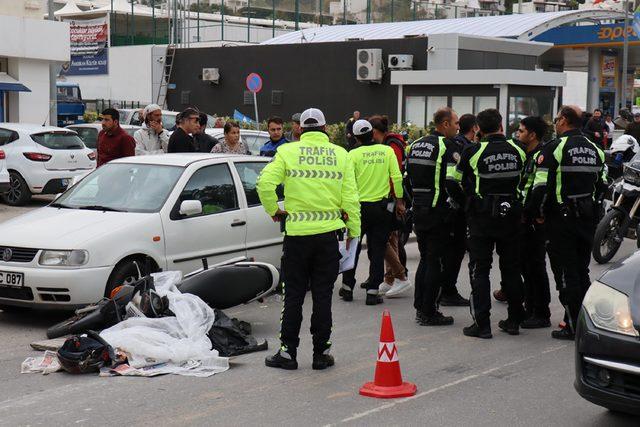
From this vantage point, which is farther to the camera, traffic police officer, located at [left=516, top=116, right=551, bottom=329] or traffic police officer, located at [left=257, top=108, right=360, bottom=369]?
traffic police officer, located at [left=516, top=116, right=551, bottom=329]

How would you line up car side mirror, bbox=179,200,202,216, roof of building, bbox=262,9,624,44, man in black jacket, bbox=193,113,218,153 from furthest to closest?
roof of building, bbox=262,9,624,44, man in black jacket, bbox=193,113,218,153, car side mirror, bbox=179,200,202,216

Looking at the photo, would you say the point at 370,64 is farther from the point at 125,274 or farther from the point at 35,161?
the point at 125,274

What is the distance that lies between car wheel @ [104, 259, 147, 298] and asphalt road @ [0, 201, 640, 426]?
0.74 meters

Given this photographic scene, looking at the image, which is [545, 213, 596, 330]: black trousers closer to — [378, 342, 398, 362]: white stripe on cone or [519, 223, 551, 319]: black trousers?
[519, 223, 551, 319]: black trousers

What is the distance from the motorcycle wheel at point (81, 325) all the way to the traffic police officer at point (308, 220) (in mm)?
1583

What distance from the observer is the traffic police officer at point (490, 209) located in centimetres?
814

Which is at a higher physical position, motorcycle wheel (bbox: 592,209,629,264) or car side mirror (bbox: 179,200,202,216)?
car side mirror (bbox: 179,200,202,216)

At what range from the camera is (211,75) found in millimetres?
35781

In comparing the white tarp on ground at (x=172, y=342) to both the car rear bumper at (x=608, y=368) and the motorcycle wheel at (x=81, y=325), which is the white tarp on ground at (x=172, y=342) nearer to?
the motorcycle wheel at (x=81, y=325)

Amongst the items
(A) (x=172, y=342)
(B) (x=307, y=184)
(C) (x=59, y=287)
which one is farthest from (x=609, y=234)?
(C) (x=59, y=287)

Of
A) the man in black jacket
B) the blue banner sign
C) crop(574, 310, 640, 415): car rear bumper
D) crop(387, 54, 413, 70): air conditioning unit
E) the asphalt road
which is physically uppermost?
the blue banner sign

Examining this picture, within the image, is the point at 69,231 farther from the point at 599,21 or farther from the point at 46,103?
the point at 599,21

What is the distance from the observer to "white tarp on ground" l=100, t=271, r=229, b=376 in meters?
7.14

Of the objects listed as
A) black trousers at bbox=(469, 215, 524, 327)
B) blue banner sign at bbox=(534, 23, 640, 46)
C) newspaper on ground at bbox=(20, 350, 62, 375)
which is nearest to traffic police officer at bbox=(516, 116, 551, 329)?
black trousers at bbox=(469, 215, 524, 327)
